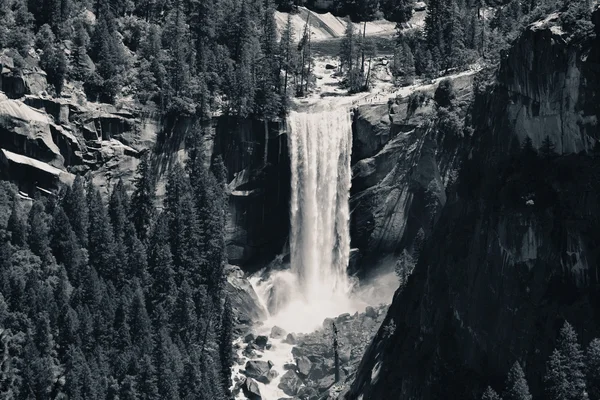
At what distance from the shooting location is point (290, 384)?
199000mm

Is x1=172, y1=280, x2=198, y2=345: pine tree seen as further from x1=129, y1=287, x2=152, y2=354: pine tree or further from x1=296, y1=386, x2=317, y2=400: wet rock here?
x1=296, y1=386, x2=317, y2=400: wet rock

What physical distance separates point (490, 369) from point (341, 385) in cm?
2761

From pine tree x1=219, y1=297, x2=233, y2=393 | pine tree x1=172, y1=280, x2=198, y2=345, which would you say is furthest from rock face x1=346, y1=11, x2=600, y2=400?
pine tree x1=172, y1=280, x2=198, y2=345

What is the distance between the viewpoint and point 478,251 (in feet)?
575

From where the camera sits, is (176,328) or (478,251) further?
(176,328)

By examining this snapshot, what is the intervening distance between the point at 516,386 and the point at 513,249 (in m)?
13.2

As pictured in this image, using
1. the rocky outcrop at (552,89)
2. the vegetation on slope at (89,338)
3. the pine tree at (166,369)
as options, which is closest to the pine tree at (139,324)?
the vegetation on slope at (89,338)

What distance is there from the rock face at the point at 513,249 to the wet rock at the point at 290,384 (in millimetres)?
14614

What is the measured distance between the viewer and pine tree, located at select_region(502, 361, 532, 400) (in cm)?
16175

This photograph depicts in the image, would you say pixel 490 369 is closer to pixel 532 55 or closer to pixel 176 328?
pixel 532 55

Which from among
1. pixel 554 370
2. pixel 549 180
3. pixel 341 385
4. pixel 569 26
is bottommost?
pixel 341 385

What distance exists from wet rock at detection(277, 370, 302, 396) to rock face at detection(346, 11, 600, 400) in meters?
14.6

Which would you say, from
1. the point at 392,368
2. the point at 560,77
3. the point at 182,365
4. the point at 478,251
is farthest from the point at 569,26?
the point at 182,365

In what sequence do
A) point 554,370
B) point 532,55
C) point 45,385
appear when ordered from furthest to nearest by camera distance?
point 45,385
point 532,55
point 554,370
